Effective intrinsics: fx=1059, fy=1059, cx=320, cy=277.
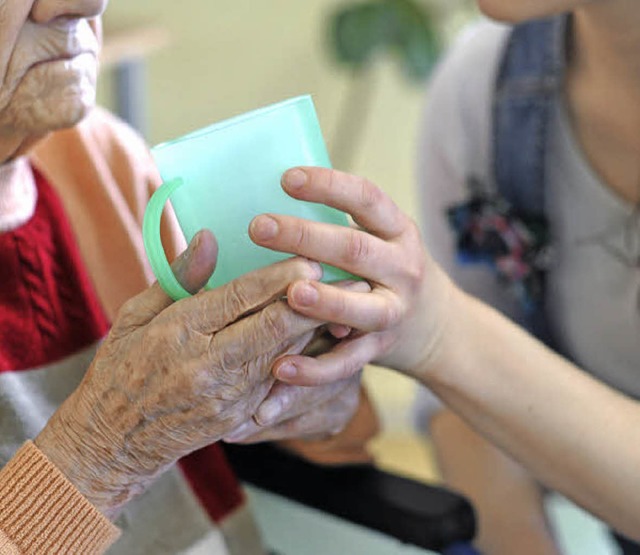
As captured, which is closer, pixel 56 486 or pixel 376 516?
pixel 56 486

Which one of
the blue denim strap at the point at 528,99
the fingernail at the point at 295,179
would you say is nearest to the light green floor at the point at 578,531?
the blue denim strap at the point at 528,99

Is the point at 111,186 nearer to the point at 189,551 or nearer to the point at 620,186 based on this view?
the point at 189,551

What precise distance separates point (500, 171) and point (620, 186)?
0.15 meters

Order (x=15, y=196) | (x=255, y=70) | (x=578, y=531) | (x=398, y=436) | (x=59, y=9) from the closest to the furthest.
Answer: (x=59, y=9)
(x=15, y=196)
(x=578, y=531)
(x=255, y=70)
(x=398, y=436)

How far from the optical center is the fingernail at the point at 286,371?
32.0 inches

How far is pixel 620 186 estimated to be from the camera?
51.4 inches

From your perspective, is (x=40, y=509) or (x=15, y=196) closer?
(x=40, y=509)

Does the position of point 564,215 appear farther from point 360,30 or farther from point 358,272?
point 360,30

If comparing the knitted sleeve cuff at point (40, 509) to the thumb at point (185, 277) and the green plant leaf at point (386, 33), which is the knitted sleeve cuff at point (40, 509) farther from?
the green plant leaf at point (386, 33)

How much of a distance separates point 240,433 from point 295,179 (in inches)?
10.5

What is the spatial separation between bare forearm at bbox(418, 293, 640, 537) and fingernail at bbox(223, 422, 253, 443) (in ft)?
0.61

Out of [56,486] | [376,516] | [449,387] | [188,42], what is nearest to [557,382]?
[449,387]

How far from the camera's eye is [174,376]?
31.0 inches

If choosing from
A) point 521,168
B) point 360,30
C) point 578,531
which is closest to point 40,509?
point 521,168
